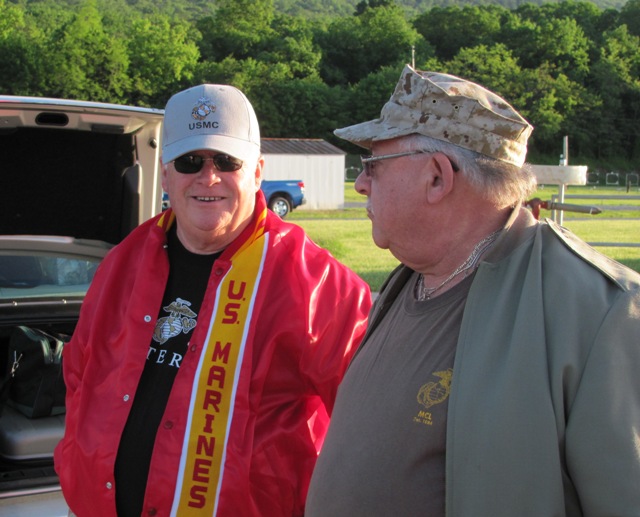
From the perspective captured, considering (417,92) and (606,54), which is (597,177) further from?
(417,92)

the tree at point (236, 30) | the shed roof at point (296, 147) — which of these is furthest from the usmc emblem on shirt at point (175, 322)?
the tree at point (236, 30)

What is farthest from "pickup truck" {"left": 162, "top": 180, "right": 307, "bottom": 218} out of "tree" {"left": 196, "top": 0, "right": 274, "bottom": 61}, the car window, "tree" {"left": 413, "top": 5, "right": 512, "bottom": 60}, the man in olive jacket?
"tree" {"left": 413, "top": 5, "right": 512, "bottom": 60}

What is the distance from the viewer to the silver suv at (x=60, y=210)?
3.34m

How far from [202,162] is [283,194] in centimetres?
2523

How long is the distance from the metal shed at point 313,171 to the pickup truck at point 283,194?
572 cm

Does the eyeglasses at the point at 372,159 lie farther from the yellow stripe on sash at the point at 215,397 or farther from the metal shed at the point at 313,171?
the metal shed at the point at 313,171

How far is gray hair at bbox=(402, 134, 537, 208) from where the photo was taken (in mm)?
1776

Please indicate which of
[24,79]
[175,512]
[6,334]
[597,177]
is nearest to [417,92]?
[175,512]

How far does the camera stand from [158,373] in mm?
2381

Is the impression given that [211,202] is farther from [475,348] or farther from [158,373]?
[475,348]

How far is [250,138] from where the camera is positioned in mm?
2535

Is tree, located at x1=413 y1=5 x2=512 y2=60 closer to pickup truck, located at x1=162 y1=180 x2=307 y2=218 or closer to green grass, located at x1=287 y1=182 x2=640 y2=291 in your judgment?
pickup truck, located at x1=162 y1=180 x2=307 y2=218

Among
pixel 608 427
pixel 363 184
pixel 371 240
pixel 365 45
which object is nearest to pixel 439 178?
pixel 363 184

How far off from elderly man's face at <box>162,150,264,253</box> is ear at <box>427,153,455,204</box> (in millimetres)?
846
